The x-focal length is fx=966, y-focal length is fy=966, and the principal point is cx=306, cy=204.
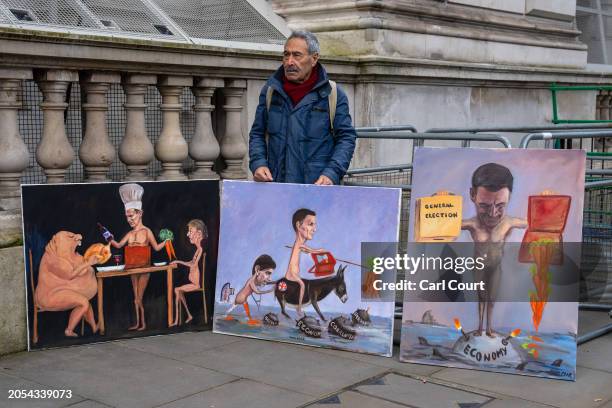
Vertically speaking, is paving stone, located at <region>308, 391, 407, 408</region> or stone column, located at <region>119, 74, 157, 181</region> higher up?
stone column, located at <region>119, 74, 157, 181</region>

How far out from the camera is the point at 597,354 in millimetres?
5965

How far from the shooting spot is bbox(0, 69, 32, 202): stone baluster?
5.69 metres

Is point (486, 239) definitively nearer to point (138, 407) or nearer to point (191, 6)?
point (138, 407)

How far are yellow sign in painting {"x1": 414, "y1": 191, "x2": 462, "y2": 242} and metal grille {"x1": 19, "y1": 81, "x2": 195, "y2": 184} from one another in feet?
6.88

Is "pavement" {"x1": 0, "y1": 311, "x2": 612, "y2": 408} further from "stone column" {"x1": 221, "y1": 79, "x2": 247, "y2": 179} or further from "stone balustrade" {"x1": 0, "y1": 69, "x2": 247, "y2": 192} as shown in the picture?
"stone column" {"x1": 221, "y1": 79, "x2": 247, "y2": 179}

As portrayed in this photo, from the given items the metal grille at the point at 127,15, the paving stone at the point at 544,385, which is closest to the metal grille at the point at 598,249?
the paving stone at the point at 544,385

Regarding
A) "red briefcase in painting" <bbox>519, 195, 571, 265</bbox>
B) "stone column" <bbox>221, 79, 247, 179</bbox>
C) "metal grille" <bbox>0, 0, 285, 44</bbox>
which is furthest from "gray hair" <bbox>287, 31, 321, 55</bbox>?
"red briefcase in painting" <bbox>519, 195, 571, 265</bbox>

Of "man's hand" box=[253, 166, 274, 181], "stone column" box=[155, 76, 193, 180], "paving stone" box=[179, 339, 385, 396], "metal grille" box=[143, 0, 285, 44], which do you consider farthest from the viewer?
"metal grille" box=[143, 0, 285, 44]

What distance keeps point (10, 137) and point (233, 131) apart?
1844mm

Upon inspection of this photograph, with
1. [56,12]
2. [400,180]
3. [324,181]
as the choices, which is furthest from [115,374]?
[400,180]

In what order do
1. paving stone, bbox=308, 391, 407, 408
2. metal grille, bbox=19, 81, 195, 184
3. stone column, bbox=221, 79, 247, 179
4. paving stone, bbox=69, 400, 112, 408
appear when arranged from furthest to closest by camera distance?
stone column, bbox=221, 79, 247, 179 < metal grille, bbox=19, 81, 195, 184 < paving stone, bbox=308, 391, 407, 408 < paving stone, bbox=69, 400, 112, 408

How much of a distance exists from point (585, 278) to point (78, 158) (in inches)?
150

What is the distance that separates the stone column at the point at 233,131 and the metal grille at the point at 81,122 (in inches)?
10.8

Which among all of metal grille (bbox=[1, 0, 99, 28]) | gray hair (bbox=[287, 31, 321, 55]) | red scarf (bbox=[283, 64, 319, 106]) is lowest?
red scarf (bbox=[283, 64, 319, 106])
